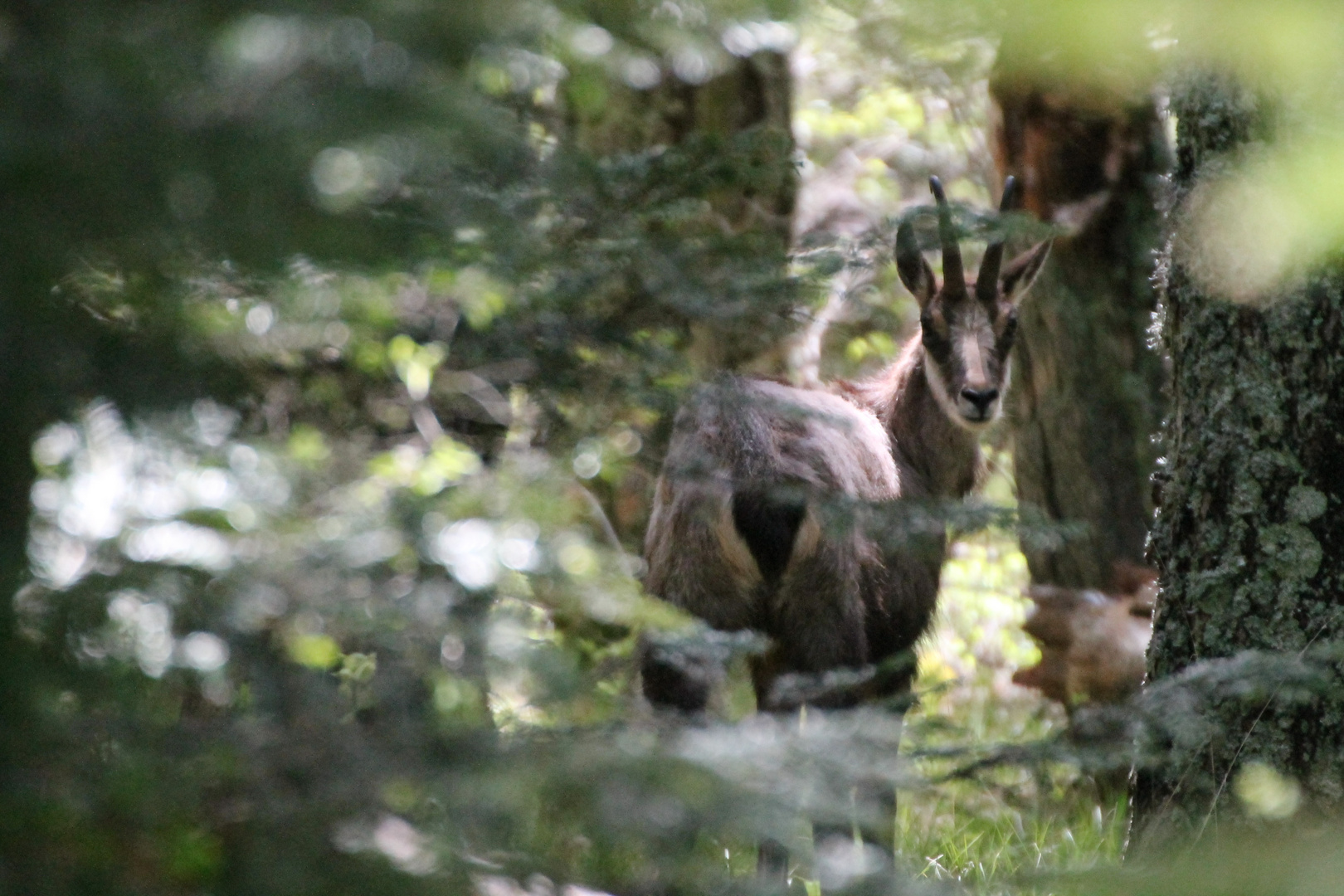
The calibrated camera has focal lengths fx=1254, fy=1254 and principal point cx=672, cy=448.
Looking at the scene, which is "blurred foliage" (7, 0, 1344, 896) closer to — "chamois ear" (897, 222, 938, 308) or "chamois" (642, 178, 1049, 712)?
"chamois" (642, 178, 1049, 712)

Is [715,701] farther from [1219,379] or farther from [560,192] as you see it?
[560,192]

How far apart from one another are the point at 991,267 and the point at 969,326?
30cm

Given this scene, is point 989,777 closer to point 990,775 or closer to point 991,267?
point 990,775

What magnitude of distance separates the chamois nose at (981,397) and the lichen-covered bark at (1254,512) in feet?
5.61

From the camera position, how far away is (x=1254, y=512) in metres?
3.97

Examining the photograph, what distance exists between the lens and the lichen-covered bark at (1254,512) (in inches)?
152

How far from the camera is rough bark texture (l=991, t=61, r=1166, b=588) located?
23.3ft

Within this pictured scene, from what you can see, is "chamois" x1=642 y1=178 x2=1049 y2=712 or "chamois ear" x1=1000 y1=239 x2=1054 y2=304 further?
"chamois ear" x1=1000 y1=239 x2=1054 y2=304

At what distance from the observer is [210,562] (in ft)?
6.60

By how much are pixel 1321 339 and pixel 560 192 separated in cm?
255

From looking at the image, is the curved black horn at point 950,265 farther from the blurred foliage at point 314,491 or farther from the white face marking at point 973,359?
the blurred foliage at point 314,491

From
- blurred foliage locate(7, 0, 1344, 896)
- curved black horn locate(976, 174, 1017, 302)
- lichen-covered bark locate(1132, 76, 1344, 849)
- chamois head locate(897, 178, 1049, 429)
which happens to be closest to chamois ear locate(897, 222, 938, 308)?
chamois head locate(897, 178, 1049, 429)

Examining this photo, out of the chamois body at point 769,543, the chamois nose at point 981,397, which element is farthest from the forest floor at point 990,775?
the chamois nose at point 981,397

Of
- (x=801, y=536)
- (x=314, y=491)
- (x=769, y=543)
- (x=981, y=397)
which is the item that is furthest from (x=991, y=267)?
(x=314, y=491)
